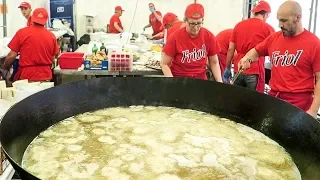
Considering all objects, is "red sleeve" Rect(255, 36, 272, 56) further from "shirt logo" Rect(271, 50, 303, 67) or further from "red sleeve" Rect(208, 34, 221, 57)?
"red sleeve" Rect(208, 34, 221, 57)

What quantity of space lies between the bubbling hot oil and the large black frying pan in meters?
0.06

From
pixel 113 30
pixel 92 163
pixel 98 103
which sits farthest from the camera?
pixel 113 30

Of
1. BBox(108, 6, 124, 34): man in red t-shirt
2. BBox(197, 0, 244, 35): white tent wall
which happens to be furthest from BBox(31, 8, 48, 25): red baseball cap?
BBox(197, 0, 244, 35): white tent wall

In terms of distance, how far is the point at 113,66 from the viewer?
12.5 feet

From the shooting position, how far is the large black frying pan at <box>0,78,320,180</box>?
66.5 inches

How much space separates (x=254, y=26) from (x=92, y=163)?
114 inches

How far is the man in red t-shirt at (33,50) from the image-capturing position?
12.8 feet

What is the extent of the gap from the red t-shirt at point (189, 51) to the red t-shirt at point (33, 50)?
154cm

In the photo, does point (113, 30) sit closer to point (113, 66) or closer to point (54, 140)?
point (113, 66)

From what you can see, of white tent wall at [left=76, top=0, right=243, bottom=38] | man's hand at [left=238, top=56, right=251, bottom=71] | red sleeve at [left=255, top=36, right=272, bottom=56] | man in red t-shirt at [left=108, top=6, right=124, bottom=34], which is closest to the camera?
man's hand at [left=238, top=56, right=251, bottom=71]

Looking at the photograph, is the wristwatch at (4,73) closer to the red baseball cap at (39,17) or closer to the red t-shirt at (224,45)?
the red baseball cap at (39,17)

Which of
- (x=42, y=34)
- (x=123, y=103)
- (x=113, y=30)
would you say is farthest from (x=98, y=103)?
(x=113, y=30)

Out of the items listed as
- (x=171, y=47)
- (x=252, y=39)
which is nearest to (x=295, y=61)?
(x=171, y=47)

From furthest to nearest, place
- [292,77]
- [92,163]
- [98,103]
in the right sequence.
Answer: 1. [292,77]
2. [98,103]
3. [92,163]
